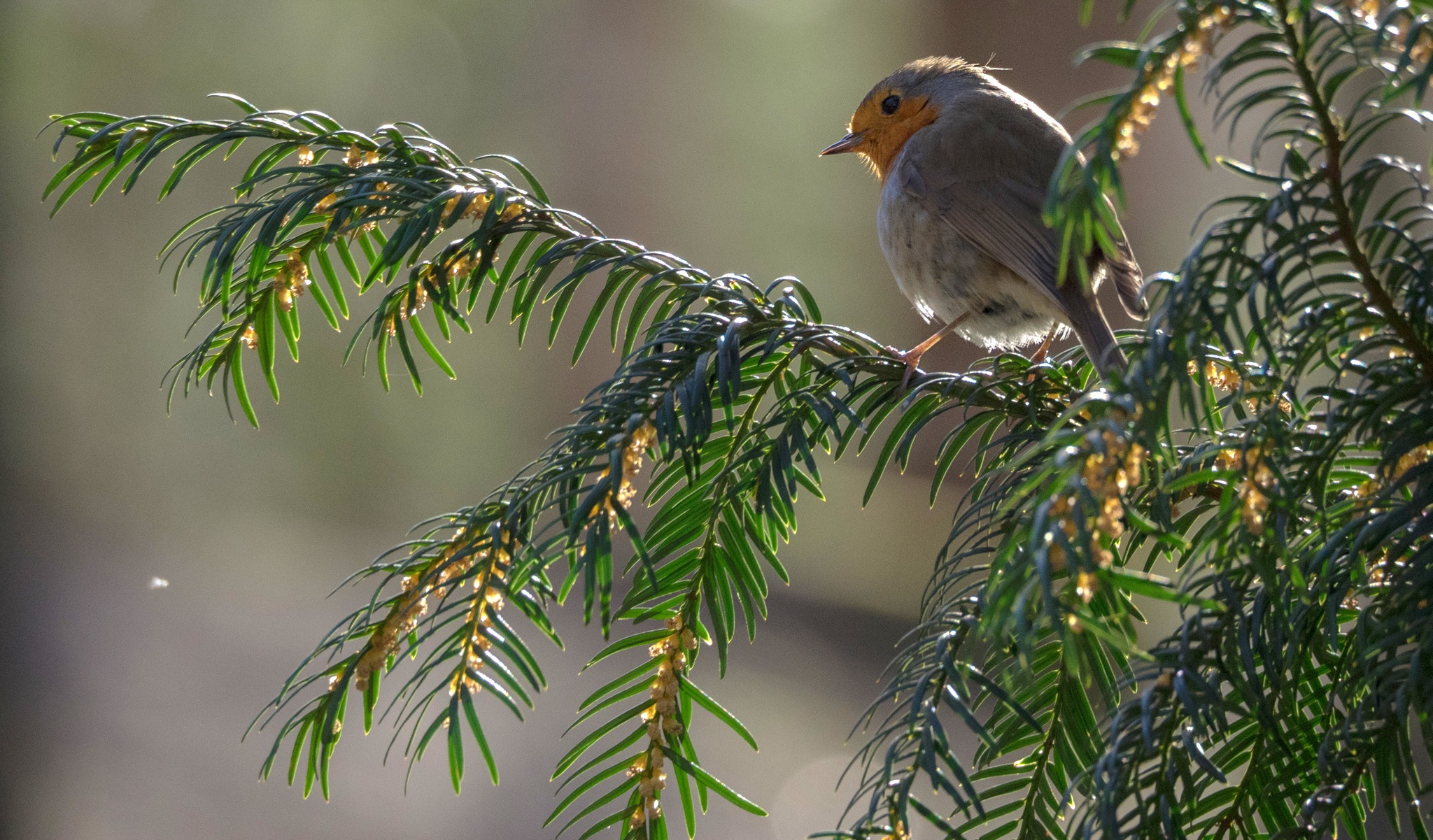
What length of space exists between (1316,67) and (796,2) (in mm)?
3946

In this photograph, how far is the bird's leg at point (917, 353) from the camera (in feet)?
1.77

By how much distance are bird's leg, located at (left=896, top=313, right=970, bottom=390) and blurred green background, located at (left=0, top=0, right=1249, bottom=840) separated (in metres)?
1.53

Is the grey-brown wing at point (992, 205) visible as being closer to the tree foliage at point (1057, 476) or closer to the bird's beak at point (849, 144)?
the bird's beak at point (849, 144)

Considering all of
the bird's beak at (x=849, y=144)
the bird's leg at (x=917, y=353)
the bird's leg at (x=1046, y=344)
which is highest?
the bird's beak at (x=849, y=144)

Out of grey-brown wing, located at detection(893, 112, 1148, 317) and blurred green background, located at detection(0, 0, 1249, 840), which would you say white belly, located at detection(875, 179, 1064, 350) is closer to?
grey-brown wing, located at detection(893, 112, 1148, 317)

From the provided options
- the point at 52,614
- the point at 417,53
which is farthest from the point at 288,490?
the point at 417,53

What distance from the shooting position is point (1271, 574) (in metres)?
0.32

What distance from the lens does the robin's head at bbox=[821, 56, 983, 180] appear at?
131 cm

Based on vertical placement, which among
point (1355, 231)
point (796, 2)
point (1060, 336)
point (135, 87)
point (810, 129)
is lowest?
point (1355, 231)

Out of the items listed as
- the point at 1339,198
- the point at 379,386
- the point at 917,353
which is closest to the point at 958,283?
the point at 917,353

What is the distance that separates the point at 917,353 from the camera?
859 mm

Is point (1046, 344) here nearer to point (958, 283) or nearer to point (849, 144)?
point (958, 283)

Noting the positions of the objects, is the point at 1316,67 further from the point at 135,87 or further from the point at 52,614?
the point at 135,87

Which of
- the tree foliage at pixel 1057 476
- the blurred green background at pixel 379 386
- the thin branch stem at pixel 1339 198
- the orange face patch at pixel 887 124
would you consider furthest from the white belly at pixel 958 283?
the blurred green background at pixel 379 386
